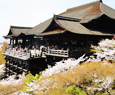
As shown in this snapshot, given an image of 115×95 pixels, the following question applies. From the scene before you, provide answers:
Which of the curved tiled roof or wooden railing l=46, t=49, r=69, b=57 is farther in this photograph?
the curved tiled roof

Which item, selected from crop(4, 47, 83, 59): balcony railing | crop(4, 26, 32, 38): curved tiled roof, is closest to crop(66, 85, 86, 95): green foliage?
crop(4, 47, 83, 59): balcony railing

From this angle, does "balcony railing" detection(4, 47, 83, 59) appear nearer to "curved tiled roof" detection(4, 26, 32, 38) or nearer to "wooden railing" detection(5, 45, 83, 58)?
"wooden railing" detection(5, 45, 83, 58)

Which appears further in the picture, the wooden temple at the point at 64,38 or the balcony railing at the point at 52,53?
the wooden temple at the point at 64,38

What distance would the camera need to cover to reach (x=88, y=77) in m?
6.77

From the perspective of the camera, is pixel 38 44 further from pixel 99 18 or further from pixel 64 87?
pixel 64 87

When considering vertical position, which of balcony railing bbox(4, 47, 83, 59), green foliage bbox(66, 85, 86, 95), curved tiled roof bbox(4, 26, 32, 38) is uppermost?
curved tiled roof bbox(4, 26, 32, 38)

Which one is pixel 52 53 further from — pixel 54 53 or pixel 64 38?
pixel 64 38

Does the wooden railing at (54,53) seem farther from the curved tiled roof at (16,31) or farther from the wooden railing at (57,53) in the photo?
the curved tiled roof at (16,31)

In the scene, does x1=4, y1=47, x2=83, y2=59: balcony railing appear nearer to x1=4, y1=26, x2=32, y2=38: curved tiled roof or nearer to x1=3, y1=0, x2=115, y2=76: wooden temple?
x1=3, y1=0, x2=115, y2=76: wooden temple

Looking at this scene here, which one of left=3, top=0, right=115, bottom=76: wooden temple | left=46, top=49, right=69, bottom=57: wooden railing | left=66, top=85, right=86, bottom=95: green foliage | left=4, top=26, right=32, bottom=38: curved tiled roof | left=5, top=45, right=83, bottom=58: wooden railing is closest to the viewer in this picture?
left=66, top=85, right=86, bottom=95: green foliage

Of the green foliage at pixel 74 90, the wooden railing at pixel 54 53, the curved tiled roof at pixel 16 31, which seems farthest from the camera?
the curved tiled roof at pixel 16 31

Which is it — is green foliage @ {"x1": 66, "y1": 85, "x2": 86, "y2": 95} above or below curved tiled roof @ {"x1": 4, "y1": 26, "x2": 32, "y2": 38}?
below

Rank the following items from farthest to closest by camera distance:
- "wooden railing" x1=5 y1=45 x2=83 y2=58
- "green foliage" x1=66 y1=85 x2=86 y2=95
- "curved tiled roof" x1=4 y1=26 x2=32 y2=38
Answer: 1. "curved tiled roof" x1=4 y1=26 x2=32 y2=38
2. "wooden railing" x1=5 y1=45 x2=83 y2=58
3. "green foliage" x1=66 y1=85 x2=86 y2=95

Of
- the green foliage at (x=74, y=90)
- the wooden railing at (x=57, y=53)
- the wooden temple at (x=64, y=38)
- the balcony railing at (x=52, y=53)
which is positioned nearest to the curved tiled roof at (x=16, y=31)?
the wooden temple at (x=64, y=38)
